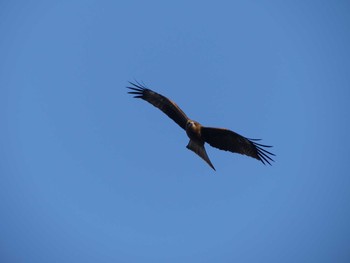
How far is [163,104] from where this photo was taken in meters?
10.5

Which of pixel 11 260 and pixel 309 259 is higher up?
pixel 309 259

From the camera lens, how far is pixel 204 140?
31.3 ft

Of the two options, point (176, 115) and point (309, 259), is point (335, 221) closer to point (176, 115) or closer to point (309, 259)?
point (309, 259)

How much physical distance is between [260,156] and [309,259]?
68.0 metres

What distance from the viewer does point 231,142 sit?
923 centimetres

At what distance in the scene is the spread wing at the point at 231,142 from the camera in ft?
28.8

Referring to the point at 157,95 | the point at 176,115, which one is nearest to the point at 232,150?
the point at 176,115

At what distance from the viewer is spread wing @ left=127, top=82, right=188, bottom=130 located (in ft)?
33.1

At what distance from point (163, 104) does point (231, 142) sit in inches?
92.3

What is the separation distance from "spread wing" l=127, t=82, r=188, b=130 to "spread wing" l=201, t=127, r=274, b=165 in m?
0.91

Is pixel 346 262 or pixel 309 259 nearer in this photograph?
pixel 346 262

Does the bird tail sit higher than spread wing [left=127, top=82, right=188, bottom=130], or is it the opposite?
spread wing [left=127, top=82, right=188, bottom=130]

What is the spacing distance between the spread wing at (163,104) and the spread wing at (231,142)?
0.91 metres

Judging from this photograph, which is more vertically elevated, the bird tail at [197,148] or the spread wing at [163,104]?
the spread wing at [163,104]
